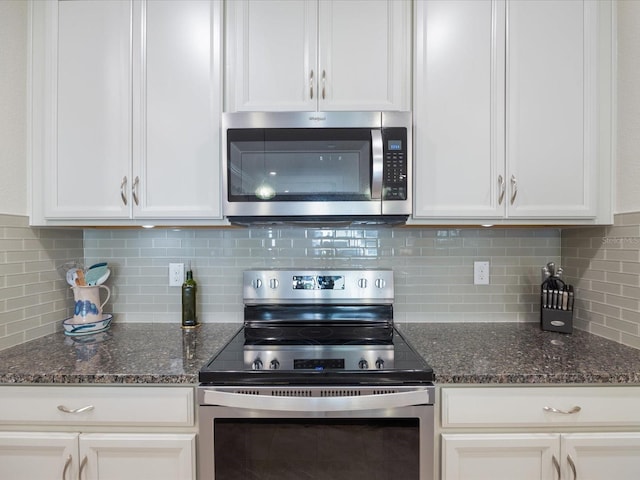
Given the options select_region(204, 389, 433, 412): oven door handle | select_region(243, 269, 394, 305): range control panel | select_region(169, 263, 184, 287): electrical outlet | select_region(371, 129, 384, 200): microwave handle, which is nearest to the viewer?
select_region(204, 389, 433, 412): oven door handle

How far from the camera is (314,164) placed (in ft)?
4.70

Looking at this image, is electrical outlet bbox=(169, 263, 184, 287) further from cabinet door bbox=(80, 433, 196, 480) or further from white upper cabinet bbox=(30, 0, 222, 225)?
cabinet door bbox=(80, 433, 196, 480)

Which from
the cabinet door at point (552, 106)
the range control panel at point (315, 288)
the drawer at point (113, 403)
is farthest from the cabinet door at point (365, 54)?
the drawer at point (113, 403)

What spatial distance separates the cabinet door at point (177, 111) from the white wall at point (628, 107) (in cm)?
164

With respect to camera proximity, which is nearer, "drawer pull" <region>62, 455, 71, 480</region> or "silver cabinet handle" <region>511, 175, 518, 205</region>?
"drawer pull" <region>62, 455, 71, 480</region>

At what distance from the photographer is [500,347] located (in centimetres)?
142

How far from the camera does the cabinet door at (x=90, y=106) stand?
150 cm

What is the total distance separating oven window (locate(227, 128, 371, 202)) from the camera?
1425mm

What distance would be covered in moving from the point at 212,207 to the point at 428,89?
40.0 inches

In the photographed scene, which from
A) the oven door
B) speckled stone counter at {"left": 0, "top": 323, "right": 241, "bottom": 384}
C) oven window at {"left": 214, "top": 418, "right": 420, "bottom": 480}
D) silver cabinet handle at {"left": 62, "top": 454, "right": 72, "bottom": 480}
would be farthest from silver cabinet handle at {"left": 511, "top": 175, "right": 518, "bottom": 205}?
silver cabinet handle at {"left": 62, "top": 454, "right": 72, "bottom": 480}

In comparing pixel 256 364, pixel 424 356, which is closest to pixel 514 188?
pixel 424 356

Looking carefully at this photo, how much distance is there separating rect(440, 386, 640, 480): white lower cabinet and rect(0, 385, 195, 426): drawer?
85cm

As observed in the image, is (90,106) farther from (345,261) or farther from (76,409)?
(345,261)

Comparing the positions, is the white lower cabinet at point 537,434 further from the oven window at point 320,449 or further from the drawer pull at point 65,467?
the drawer pull at point 65,467
